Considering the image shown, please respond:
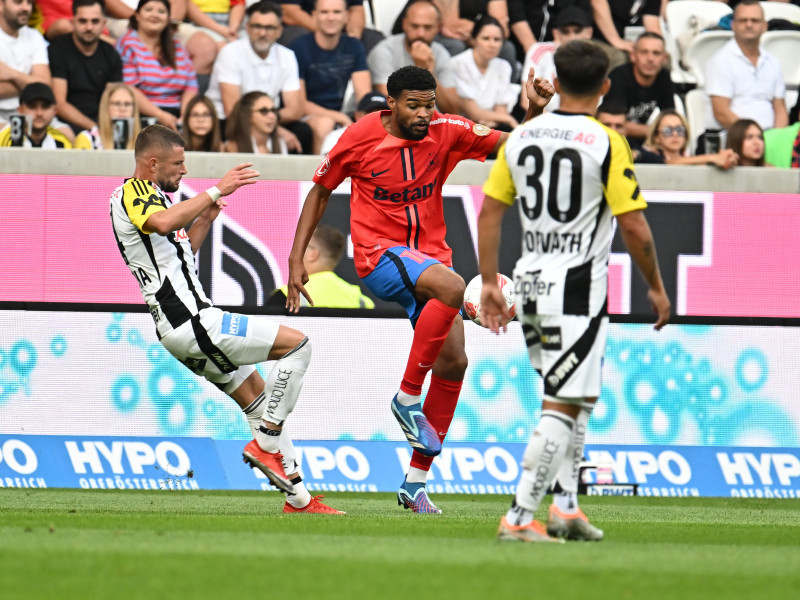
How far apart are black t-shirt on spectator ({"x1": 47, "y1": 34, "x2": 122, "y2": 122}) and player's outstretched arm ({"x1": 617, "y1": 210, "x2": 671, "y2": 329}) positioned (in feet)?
27.5

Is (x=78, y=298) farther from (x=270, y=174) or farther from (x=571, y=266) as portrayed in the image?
(x=571, y=266)

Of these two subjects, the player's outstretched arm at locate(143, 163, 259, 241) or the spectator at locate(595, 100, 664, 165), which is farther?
the spectator at locate(595, 100, 664, 165)

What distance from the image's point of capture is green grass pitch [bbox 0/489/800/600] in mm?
4379

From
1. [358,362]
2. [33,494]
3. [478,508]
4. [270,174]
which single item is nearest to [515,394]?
[358,362]

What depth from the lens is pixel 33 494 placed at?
9.80 m

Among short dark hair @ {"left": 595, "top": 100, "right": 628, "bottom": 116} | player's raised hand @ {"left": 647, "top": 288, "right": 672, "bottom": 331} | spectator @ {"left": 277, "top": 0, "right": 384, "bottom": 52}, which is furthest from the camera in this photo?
spectator @ {"left": 277, "top": 0, "right": 384, "bottom": 52}

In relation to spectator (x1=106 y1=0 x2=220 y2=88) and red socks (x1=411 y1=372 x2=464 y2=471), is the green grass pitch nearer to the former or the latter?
red socks (x1=411 y1=372 x2=464 y2=471)

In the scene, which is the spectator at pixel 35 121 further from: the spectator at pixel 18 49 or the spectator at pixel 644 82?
the spectator at pixel 644 82

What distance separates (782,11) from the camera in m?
16.6

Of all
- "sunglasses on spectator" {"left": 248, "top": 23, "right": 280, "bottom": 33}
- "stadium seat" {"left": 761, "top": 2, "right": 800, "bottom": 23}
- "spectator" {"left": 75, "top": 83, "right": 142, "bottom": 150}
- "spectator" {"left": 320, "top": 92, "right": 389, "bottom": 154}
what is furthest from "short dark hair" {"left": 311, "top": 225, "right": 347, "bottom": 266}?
"stadium seat" {"left": 761, "top": 2, "right": 800, "bottom": 23}

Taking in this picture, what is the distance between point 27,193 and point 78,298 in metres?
1.03

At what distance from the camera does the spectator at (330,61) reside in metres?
13.8

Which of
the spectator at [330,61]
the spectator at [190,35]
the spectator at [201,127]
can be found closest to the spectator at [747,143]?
the spectator at [330,61]

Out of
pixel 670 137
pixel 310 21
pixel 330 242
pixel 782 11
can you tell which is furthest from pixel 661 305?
pixel 782 11
